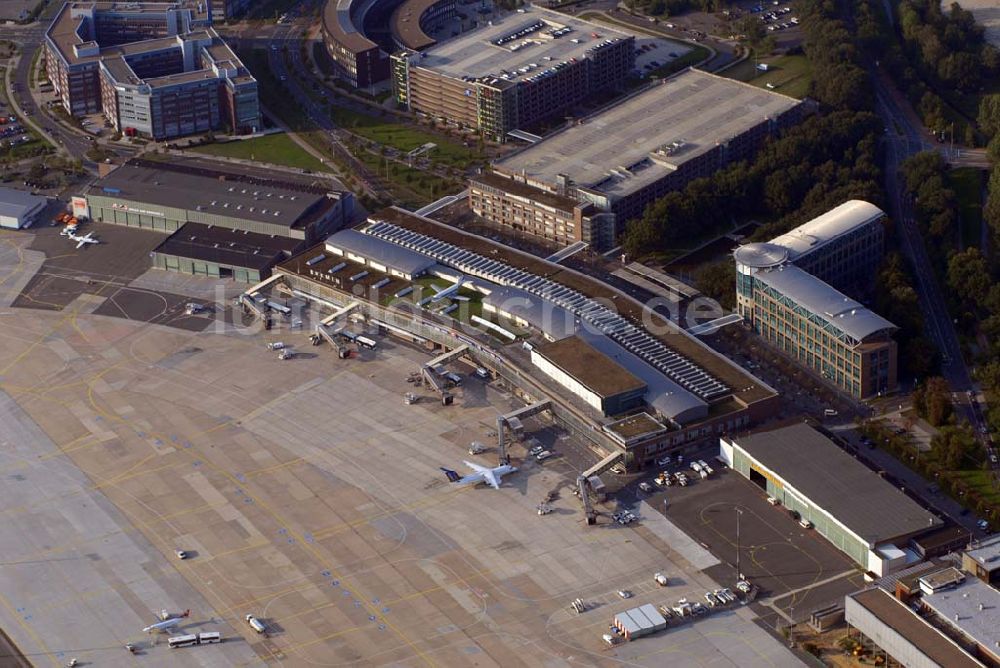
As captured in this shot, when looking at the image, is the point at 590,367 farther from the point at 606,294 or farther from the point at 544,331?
the point at 606,294

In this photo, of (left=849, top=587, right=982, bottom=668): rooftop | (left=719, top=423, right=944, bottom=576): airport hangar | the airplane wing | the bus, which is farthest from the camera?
the airplane wing

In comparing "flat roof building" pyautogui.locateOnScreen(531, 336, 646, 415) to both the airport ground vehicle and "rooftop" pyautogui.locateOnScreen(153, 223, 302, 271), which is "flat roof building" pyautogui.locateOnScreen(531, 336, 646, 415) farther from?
"rooftop" pyautogui.locateOnScreen(153, 223, 302, 271)

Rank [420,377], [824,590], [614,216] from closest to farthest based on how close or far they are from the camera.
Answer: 1. [824,590]
2. [420,377]
3. [614,216]

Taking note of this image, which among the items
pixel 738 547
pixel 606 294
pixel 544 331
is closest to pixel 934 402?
pixel 738 547

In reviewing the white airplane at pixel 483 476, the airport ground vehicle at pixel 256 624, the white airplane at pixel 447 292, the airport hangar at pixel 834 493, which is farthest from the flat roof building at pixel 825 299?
the airport ground vehicle at pixel 256 624

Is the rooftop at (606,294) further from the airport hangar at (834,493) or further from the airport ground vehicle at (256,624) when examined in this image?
the airport ground vehicle at (256,624)

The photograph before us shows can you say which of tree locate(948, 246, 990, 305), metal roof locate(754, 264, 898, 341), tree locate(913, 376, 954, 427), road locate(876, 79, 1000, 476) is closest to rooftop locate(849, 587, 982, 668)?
road locate(876, 79, 1000, 476)

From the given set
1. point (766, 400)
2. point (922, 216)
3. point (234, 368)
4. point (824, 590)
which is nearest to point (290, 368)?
point (234, 368)

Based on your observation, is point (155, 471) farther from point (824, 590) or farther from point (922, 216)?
point (922, 216)
